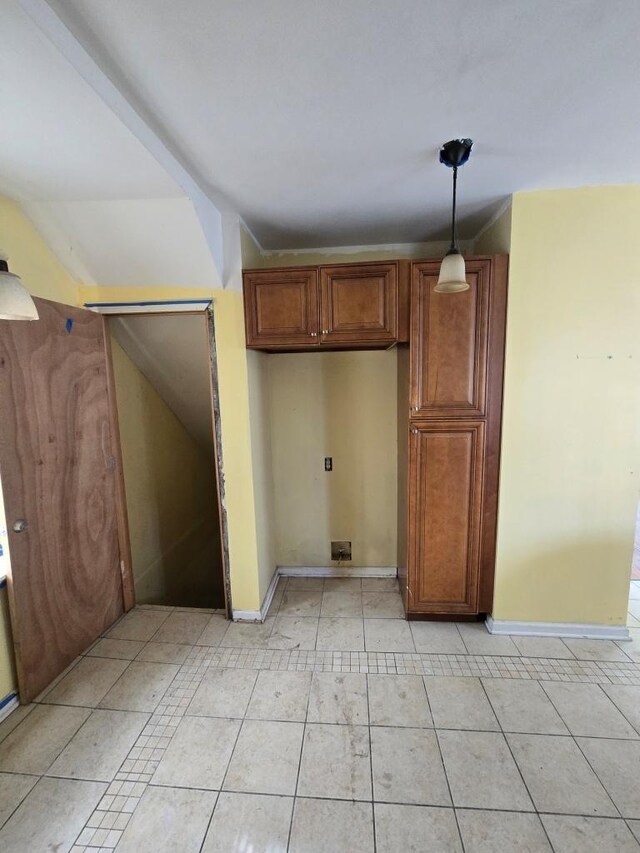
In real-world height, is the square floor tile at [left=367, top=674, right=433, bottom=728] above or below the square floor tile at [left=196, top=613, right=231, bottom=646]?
above

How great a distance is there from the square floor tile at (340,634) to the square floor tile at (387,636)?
0.14ft

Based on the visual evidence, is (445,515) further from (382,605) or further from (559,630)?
(559,630)

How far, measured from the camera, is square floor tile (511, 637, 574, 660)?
1987 mm

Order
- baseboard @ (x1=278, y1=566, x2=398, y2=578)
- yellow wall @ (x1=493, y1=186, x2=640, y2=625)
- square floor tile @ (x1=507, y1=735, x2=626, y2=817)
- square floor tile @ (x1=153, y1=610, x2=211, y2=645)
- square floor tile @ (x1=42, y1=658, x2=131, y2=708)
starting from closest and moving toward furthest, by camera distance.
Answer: square floor tile @ (x1=507, y1=735, x2=626, y2=817) < square floor tile @ (x1=42, y1=658, x2=131, y2=708) < yellow wall @ (x1=493, y1=186, x2=640, y2=625) < square floor tile @ (x1=153, y1=610, x2=211, y2=645) < baseboard @ (x1=278, y1=566, x2=398, y2=578)

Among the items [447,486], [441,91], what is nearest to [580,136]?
[441,91]

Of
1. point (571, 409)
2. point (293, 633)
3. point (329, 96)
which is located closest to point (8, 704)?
point (293, 633)

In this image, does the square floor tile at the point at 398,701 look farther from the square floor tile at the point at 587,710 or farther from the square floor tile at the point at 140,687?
the square floor tile at the point at 140,687

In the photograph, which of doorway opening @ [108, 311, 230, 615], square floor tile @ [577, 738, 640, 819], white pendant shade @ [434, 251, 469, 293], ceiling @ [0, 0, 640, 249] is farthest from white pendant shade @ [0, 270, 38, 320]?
square floor tile @ [577, 738, 640, 819]

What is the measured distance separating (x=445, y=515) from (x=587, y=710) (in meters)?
1.03

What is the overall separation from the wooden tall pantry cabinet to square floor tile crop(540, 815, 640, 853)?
3.27 feet

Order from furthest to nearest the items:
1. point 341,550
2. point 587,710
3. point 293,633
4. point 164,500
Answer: point 164,500, point 341,550, point 293,633, point 587,710

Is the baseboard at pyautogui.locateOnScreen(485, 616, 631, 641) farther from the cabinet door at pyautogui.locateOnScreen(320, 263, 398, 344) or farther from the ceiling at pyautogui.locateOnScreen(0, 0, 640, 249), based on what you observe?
the ceiling at pyautogui.locateOnScreen(0, 0, 640, 249)

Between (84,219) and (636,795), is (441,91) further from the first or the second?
(636,795)

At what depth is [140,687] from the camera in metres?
1.83
